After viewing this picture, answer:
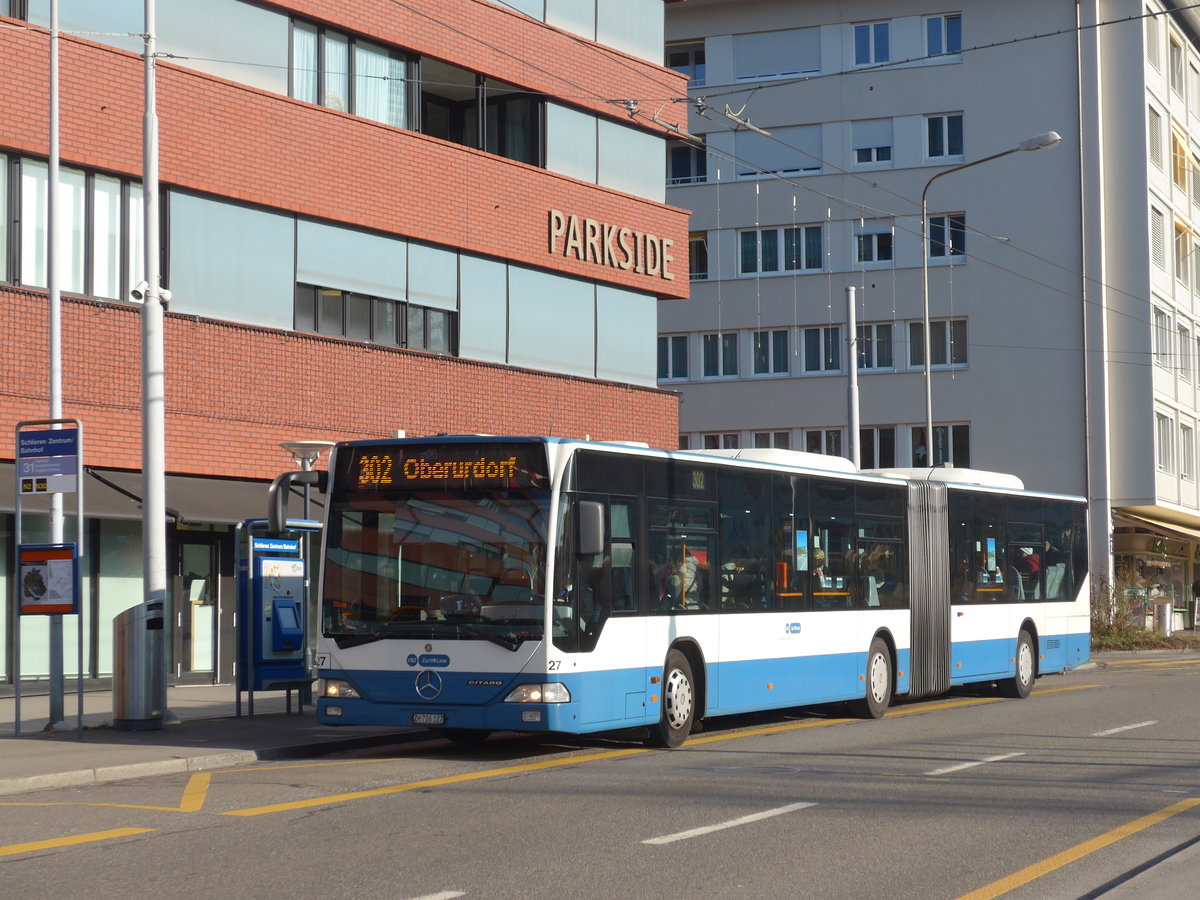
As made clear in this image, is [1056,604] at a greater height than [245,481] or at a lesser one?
lesser

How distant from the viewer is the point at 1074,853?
364 inches

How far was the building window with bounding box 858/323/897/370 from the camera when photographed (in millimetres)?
51062

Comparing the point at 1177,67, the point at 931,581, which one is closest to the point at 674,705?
the point at 931,581

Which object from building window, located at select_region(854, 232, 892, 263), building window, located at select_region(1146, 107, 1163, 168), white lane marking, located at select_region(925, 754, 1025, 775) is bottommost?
white lane marking, located at select_region(925, 754, 1025, 775)

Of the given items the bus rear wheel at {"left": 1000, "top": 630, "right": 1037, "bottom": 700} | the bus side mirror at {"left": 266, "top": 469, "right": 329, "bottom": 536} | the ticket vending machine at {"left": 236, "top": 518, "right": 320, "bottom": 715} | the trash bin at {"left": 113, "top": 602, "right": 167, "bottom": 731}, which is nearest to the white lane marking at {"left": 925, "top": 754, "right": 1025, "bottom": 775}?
the bus side mirror at {"left": 266, "top": 469, "right": 329, "bottom": 536}

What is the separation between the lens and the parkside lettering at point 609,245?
29.8m

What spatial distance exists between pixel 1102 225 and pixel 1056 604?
1095 inches

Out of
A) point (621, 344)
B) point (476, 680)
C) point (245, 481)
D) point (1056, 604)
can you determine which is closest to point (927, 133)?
point (621, 344)

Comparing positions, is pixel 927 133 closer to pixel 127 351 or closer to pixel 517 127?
pixel 517 127

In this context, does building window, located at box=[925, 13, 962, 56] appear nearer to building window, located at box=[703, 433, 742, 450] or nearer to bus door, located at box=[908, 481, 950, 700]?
building window, located at box=[703, 433, 742, 450]

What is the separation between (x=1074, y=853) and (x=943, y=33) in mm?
44865

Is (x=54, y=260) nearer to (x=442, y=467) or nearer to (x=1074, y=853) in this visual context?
(x=442, y=467)

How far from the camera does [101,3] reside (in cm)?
2200

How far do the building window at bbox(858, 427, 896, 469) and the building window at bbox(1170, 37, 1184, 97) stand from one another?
1565cm
